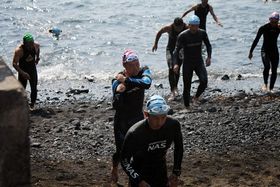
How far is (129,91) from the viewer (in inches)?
272

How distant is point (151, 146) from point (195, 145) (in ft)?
13.1

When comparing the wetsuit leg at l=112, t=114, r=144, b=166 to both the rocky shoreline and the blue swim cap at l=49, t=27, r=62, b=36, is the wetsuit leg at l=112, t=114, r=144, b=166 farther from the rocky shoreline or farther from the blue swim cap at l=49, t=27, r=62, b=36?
the blue swim cap at l=49, t=27, r=62, b=36

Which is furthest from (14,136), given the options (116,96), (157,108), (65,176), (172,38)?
(172,38)

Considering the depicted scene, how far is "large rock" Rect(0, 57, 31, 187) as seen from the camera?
376cm

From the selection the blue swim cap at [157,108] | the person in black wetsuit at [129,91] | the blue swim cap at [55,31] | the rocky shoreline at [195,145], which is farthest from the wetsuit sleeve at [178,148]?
the blue swim cap at [55,31]

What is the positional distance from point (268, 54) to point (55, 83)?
→ 6.02 metres

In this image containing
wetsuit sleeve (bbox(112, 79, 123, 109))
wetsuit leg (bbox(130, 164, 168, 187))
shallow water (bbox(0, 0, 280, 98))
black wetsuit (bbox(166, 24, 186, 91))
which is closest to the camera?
wetsuit leg (bbox(130, 164, 168, 187))

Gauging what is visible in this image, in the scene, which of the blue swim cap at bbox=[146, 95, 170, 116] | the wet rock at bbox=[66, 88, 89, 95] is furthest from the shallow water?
the blue swim cap at bbox=[146, 95, 170, 116]

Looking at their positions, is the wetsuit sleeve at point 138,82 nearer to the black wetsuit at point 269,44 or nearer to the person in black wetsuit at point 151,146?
the person in black wetsuit at point 151,146

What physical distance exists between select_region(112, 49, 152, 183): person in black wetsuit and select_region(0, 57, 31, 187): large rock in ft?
9.29

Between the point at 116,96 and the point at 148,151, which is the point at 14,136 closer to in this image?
the point at 148,151

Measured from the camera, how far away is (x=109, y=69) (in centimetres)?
1800

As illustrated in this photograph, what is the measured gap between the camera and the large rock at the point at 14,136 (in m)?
3.76

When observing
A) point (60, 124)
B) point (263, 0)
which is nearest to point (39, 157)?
point (60, 124)
